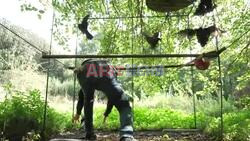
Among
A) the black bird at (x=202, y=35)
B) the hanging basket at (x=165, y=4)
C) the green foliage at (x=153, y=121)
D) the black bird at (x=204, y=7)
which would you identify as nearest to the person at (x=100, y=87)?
the green foliage at (x=153, y=121)

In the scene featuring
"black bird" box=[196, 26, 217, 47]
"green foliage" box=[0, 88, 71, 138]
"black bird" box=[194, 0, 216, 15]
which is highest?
"black bird" box=[194, 0, 216, 15]

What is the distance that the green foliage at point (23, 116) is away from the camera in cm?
379

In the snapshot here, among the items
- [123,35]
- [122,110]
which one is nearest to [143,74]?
[123,35]

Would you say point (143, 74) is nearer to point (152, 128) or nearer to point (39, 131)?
point (152, 128)

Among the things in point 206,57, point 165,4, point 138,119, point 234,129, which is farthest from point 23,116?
point 165,4

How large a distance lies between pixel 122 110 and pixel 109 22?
5316 mm

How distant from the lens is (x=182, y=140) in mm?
4012

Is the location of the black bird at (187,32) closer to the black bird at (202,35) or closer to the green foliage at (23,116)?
the black bird at (202,35)

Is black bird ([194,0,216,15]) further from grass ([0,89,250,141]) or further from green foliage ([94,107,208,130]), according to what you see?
green foliage ([94,107,208,130])

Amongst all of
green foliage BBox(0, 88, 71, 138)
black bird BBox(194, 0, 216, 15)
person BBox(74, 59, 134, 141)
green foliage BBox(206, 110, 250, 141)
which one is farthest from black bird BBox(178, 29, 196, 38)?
green foliage BBox(0, 88, 71, 138)

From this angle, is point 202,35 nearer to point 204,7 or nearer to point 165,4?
point 204,7

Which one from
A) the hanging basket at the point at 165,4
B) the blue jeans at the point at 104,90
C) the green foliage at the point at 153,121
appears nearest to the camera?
the hanging basket at the point at 165,4

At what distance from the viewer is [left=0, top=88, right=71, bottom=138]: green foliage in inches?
149

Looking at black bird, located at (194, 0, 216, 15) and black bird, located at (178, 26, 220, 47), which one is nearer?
black bird, located at (194, 0, 216, 15)
